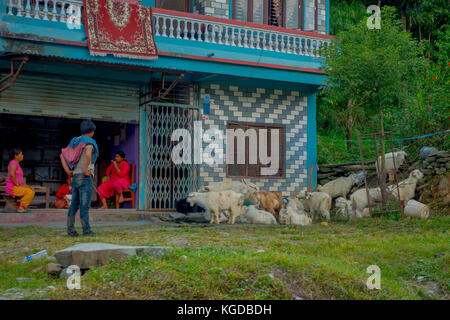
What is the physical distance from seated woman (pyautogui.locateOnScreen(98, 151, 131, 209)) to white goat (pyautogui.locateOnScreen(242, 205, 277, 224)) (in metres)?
3.35

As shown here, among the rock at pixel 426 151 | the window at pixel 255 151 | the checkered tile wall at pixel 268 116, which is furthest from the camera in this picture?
the window at pixel 255 151

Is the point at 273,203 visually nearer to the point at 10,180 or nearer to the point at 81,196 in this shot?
the point at 81,196

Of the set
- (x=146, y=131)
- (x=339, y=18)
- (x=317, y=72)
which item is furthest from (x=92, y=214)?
Answer: (x=339, y=18)

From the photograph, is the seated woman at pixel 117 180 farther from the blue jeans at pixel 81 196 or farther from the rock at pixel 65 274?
the rock at pixel 65 274

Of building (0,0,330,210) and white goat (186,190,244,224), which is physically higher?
building (0,0,330,210)

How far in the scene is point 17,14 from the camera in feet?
37.4

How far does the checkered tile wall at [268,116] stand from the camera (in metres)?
14.4

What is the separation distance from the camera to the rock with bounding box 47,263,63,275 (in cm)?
568

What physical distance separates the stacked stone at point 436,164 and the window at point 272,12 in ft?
17.0

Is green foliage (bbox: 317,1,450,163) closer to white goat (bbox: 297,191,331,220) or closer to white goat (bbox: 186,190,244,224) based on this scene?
white goat (bbox: 297,191,331,220)

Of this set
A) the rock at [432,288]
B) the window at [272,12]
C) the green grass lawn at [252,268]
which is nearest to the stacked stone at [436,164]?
→ the green grass lawn at [252,268]

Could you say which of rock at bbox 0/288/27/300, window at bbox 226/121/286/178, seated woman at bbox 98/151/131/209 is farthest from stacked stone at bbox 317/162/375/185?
rock at bbox 0/288/27/300
